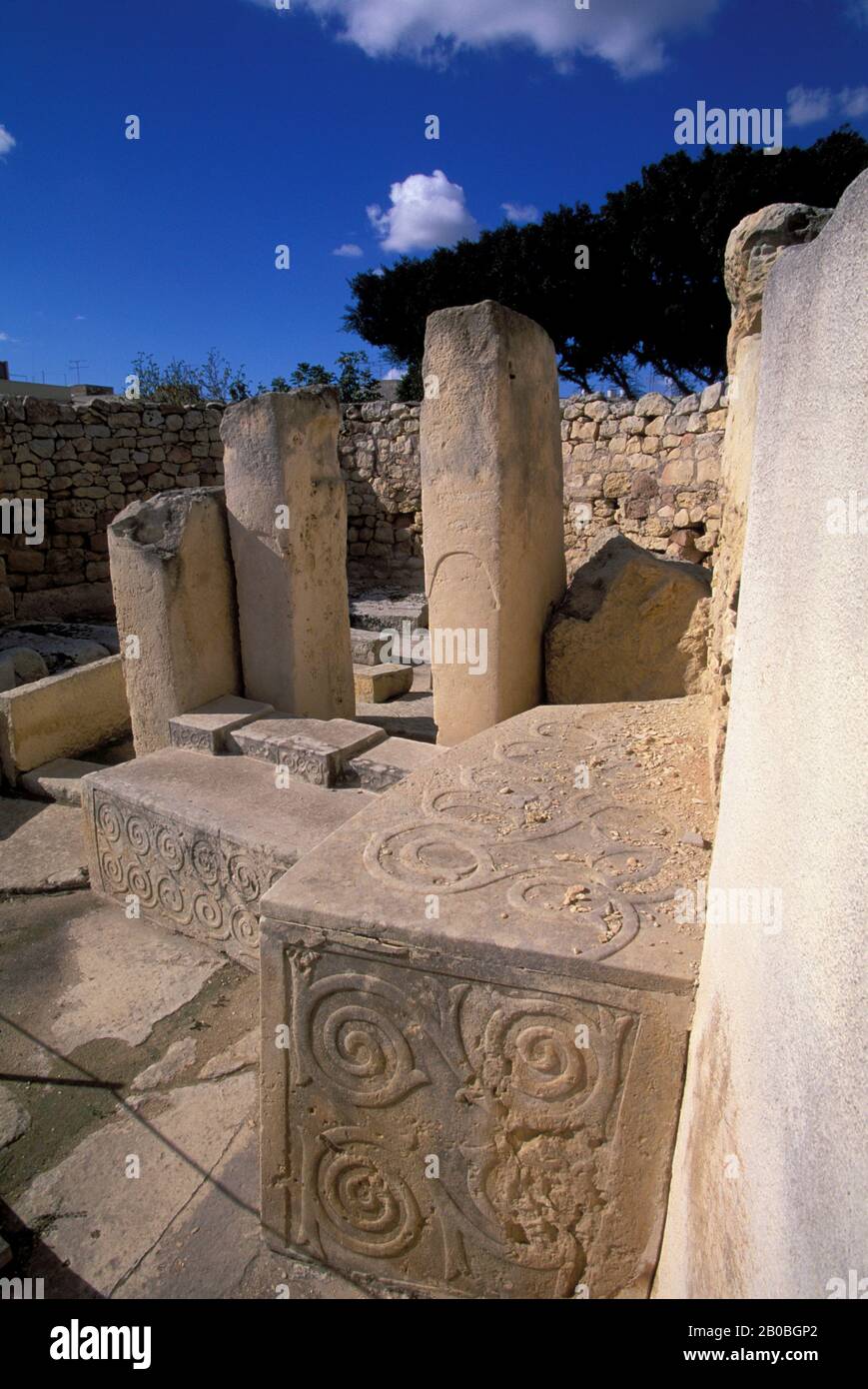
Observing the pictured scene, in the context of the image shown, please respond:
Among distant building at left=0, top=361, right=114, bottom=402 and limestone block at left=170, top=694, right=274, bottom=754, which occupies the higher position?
distant building at left=0, top=361, right=114, bottom=402

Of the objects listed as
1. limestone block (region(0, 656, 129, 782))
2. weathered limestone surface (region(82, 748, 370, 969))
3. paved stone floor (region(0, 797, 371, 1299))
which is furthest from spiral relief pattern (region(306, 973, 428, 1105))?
limestone block (region(0, 656, 129, 782))

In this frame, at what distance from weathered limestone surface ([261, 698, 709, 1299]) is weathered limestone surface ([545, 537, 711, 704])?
177cm

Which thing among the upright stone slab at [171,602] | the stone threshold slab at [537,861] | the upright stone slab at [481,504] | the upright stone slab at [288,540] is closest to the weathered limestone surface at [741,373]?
the stone threshold slab at [537,861]

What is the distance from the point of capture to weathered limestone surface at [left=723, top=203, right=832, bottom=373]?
1.69m

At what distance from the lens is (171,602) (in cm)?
394

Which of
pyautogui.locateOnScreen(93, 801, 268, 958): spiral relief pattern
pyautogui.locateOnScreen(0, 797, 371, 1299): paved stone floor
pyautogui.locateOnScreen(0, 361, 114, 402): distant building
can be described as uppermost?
pyautogui.locateOnScreen(0, 361, 114, 402): distant building

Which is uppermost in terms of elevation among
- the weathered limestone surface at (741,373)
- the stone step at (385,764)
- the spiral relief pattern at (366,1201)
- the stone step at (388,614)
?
Result: the weathered limestone surface at (741,373)

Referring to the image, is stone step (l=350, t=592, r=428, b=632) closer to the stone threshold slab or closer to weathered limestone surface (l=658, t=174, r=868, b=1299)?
the stone threshold slab

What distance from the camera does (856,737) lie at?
32.0 inches

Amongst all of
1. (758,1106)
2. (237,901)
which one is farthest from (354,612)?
(758,1106)

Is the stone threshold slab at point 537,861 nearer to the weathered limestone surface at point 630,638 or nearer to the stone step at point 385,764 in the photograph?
the stone step at point 385,764

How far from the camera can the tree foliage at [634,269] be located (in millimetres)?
14820

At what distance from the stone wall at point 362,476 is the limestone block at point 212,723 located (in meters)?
3.89

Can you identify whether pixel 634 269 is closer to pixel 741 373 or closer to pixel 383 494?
pixel 383 494
